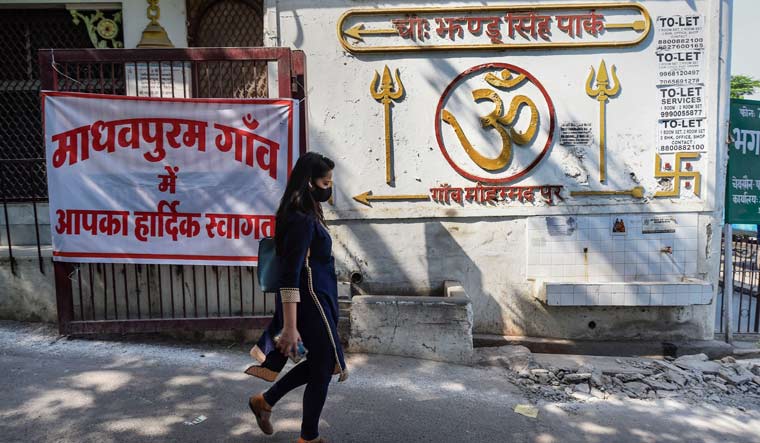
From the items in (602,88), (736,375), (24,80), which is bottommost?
(736,375)

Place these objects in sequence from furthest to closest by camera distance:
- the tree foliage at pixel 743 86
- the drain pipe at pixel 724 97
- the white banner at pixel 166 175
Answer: the tree foliage at pixel 743 86, the drain pipe at pixel 724 97, the white banner at pixel 166 175

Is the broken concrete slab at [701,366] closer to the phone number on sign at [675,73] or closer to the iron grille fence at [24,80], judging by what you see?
the phone number on sign at [675,73]

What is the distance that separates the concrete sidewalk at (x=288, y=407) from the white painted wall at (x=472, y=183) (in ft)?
3.47

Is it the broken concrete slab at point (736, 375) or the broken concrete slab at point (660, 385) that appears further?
the broken concrete slab at point (736, 375)

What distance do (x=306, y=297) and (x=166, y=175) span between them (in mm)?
2555

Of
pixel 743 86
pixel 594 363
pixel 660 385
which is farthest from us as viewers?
pixel 743 86

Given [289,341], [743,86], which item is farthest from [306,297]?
[743,86]

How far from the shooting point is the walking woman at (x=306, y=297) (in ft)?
9.87

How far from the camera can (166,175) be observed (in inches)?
195

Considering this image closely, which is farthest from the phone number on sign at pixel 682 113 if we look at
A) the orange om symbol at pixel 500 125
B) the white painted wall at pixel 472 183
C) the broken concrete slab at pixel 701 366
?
the broken concrete slab at pixel 701 366

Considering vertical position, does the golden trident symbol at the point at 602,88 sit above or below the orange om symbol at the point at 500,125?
above

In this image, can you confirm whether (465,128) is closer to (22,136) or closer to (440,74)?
(440,74)

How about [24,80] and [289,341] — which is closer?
[289,341]

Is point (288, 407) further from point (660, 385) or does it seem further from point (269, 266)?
point (660, 385)
